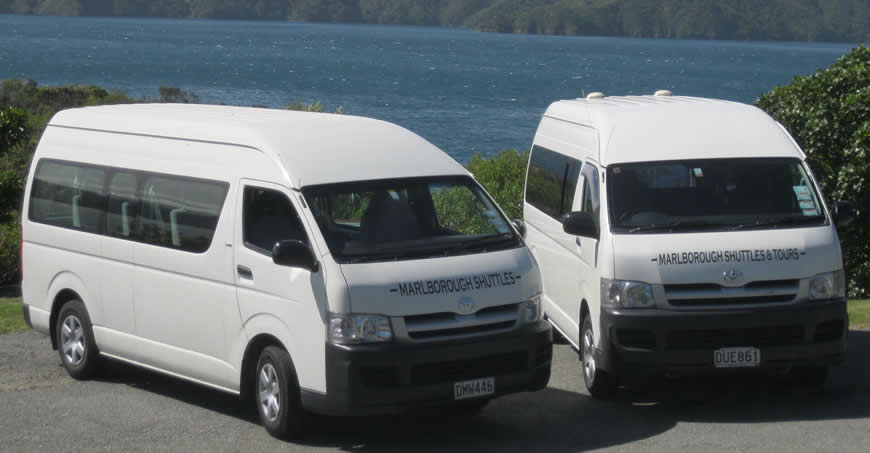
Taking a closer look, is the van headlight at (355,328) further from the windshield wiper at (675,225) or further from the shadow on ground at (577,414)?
the windshield wiper at (675,225)

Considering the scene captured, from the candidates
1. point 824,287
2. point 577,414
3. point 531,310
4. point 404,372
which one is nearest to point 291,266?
point 404,372

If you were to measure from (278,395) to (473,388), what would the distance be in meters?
1.36

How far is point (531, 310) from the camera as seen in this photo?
344 inches

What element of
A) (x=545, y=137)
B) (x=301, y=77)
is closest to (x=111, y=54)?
Answer: (x=301, y=77)

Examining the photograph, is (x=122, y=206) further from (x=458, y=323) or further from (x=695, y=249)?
(x=695, y=249)

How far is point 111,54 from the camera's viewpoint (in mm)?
140500

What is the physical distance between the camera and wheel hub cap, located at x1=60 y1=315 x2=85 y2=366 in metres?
10.7

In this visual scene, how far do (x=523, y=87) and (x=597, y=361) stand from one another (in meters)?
108

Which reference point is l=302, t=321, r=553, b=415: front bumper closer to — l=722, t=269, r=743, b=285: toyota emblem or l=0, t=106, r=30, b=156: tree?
l=722, t=269, r=743, b=285: toyota emblem

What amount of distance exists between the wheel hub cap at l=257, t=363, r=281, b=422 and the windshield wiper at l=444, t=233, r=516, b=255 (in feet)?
4.90

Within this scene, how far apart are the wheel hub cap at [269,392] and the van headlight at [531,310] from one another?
177cm

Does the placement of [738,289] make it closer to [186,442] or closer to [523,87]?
[186,442]

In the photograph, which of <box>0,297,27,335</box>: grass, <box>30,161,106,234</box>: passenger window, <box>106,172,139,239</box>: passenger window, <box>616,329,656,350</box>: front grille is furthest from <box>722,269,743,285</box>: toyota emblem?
<box>0,297,27,335</box>: grass

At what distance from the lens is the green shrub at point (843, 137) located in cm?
1573
